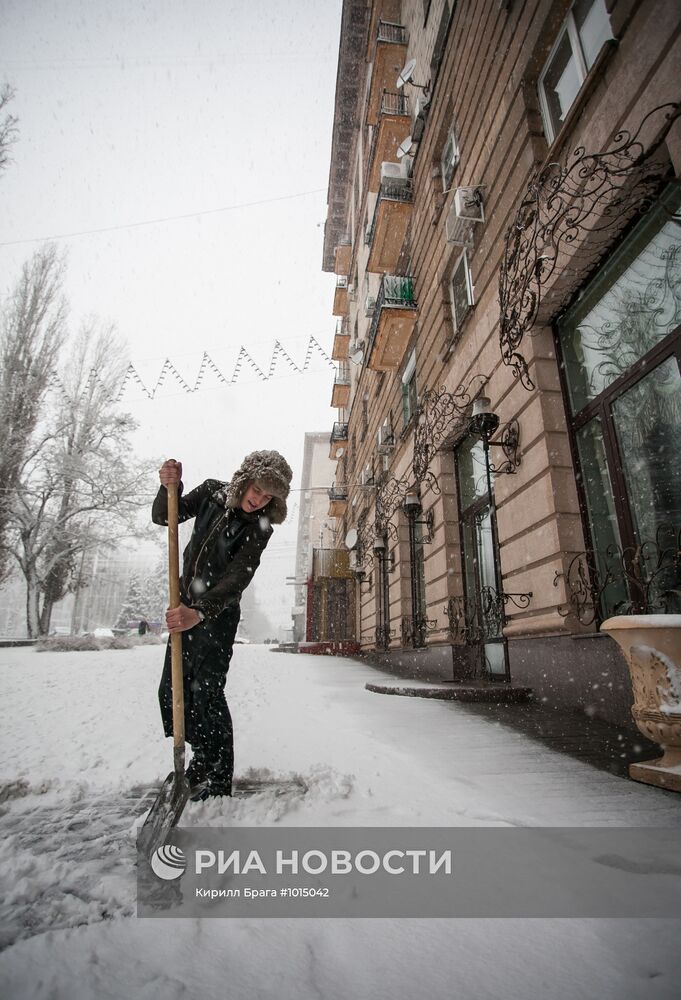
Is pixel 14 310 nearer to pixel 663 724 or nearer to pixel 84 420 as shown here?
pixel 84 420

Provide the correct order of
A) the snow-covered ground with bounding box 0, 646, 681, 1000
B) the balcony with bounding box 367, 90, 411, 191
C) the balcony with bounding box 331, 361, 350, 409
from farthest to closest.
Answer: the balcony with bounding box 331, 361, 350, 409, the balcony with bounding box 367, 90, 411, 191, the snow-covered ground with bounding box 0, 646, 681, 1000

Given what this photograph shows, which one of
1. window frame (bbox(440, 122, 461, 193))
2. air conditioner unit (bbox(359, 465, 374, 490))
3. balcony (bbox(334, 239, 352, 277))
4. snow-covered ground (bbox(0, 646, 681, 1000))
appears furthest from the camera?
balcony (bbox(334, 239, 352, 277))

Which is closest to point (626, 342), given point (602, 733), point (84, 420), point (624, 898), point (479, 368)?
point (479, 368)

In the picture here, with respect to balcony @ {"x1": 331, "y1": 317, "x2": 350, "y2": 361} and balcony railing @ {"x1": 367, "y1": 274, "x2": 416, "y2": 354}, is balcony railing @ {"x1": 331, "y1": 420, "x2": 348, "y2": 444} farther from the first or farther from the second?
balcony railing @ {"x1": 367, "y1": 274, "x2": 416, "y2": 354}

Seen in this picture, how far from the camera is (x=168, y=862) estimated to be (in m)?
1.49

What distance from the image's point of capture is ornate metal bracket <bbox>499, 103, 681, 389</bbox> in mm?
3533

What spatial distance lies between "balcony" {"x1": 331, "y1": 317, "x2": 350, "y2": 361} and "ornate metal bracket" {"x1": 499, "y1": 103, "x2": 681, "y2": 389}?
55.5ft

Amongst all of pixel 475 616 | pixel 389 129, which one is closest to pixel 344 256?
pixel 389 129

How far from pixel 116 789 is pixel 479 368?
6.29 metres

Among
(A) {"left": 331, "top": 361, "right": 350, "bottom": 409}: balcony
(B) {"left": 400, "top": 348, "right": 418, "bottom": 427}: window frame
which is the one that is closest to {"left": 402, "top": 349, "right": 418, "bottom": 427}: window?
(B) {"left": 400, "top": 348, "right": 418, "bottom": 427}: window frame

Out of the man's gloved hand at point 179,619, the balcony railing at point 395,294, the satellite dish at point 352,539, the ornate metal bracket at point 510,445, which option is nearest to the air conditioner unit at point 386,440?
the balcony railing at point 395,294

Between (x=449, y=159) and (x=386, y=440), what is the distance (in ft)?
19.5

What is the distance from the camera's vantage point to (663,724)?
2283 millimetres

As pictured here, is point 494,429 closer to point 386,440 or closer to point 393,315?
point 393,315
